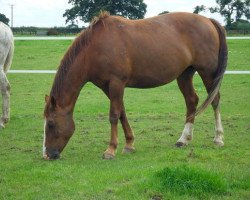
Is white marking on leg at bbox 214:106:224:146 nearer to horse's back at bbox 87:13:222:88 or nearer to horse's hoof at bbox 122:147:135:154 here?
horse's back at bbox 87:13:222:88

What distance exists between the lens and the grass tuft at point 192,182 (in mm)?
4711

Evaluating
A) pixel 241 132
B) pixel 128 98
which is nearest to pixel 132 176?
pixel 241 132

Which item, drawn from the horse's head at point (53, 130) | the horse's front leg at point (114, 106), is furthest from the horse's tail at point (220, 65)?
the horse's head at point (53, 130)

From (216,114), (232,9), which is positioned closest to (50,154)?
(216,114)

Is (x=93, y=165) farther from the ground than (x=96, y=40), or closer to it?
closer to it

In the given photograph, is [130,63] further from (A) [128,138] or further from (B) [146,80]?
(A) [128,138]

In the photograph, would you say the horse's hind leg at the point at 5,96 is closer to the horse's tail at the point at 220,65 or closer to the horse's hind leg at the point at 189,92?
the horse's hind leg at the point at 189,92

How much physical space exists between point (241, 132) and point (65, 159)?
340cm

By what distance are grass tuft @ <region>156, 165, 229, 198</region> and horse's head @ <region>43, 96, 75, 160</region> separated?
1.93 m

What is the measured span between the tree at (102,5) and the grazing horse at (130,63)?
37086 mm

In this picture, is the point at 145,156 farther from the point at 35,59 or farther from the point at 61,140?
the point at 35,59

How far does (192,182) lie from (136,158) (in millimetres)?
1680

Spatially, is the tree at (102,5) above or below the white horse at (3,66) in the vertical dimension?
above

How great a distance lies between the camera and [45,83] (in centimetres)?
1591
